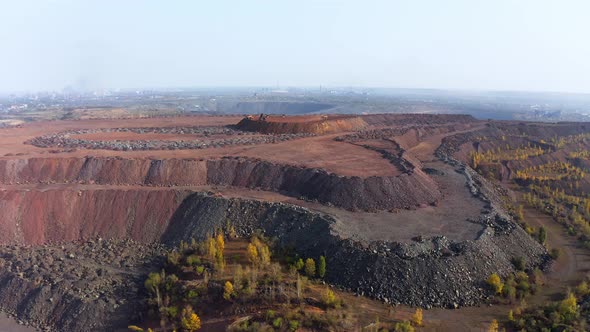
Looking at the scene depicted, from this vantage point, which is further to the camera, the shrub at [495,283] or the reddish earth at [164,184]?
the reddish earth at [164,184]

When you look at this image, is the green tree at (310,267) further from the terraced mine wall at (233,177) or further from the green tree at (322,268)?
the terraced mine wall at (233,177)

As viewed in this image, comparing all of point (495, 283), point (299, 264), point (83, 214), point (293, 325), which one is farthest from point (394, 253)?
point (83, 214)

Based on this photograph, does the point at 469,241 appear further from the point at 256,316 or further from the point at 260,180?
the point at 260,180

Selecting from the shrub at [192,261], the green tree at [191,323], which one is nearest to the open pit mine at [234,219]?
the shrub at [192,261]

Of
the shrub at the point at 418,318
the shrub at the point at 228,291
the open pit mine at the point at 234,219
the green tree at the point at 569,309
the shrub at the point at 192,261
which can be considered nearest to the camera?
the shrub at the point at 418,318

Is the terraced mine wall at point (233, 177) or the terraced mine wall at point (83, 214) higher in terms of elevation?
the terraced mine wall at point (233, 177)

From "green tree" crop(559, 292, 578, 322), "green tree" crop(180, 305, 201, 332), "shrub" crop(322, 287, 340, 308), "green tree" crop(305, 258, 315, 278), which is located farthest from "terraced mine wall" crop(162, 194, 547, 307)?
"green tree" crop(180, 305, 201, 332)

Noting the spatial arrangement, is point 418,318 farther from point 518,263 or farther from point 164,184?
point 164,184
